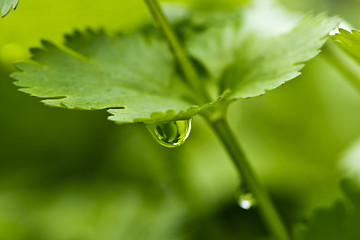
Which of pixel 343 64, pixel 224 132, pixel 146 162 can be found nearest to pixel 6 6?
pixel 224 132

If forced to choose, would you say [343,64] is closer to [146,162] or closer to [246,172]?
[246,172]

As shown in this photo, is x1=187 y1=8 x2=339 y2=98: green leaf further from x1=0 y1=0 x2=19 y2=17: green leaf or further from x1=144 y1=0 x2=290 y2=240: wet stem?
x1=0 y1=0 x2=19 y2=17: green leaf

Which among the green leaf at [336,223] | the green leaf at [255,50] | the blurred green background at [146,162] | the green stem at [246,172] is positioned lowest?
the green leaf at [336,223]

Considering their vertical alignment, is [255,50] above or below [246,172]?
above

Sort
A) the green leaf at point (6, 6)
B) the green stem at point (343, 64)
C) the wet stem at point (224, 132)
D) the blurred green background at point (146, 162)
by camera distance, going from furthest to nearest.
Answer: the blurred green background at point (146, 162), the green stem at point (343, 64), the wet stem at point (224, 132), the green leaf at point (6, 6)

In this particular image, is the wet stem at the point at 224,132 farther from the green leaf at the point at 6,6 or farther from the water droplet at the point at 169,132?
the green leaf at the point at 6,6

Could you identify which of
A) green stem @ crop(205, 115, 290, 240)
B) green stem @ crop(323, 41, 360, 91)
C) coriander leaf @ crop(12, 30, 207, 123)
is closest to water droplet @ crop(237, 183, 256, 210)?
green stem @ crop(205, 115, 290, 240)

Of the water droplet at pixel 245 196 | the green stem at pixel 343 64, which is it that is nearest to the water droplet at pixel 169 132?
the water droplet at pixel 245 196
